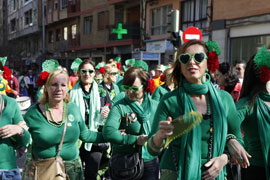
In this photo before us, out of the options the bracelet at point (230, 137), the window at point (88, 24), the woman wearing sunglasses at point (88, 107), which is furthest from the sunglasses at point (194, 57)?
the window at point (88, 24)

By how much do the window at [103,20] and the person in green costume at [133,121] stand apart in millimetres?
25576

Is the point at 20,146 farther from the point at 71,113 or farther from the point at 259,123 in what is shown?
the point at 259,123

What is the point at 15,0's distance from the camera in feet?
177

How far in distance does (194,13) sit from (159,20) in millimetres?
3818

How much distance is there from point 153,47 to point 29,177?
19980 mm

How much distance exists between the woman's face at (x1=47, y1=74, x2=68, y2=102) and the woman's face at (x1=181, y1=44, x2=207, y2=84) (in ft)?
4.96

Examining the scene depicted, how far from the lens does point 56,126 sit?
3.49 metres

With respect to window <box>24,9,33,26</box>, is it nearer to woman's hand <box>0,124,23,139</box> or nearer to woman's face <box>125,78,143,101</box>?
woman's face <box>125,78,143,101</box>

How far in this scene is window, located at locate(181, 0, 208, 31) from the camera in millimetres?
18750

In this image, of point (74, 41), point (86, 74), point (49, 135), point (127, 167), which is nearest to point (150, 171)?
point (127, 167)

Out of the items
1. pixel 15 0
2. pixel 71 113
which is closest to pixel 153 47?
pixel 71 113

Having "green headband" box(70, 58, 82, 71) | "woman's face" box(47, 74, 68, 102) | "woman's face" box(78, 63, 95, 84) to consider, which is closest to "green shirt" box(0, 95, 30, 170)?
"woman's face" box(47, 74, 68, 102)

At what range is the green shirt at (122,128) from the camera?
11.6 feet

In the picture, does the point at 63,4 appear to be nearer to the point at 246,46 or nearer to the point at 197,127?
the point at 246,46
